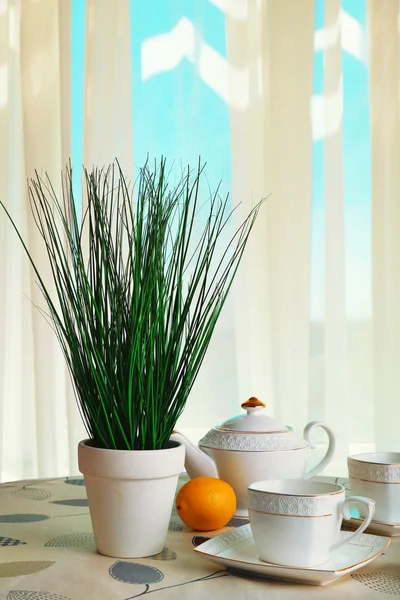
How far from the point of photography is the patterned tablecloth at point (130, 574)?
67 cm

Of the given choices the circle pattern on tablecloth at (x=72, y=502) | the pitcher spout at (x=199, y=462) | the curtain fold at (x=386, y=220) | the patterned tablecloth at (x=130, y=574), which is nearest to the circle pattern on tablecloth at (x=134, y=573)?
the patterned tablecloth at (x=130, y=574)

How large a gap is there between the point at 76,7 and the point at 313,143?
112cm

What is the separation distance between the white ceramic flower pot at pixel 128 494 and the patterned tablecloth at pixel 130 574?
2 centimetres

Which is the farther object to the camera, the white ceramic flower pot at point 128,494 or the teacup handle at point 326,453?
the teacup handle at point 326,453

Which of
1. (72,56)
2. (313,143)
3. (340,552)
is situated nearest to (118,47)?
(72,56)

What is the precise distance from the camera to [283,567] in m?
0.69

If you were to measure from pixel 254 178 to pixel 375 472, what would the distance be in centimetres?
187

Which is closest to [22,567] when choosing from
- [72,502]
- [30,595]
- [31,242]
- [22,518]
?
[30,595]

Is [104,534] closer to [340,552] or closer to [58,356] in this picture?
[340,552]

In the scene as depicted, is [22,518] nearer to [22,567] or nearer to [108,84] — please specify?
[22,567]

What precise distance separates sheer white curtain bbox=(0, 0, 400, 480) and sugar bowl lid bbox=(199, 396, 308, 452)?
1.59 metres

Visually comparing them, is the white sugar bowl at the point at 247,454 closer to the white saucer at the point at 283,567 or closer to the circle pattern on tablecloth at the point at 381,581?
the white saucer at the point at 283,567

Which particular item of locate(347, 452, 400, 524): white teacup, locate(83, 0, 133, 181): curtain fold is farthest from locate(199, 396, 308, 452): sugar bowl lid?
locate(83, 0, 133, 181): curtain fold

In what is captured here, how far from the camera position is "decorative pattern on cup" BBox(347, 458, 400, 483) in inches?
33.6
